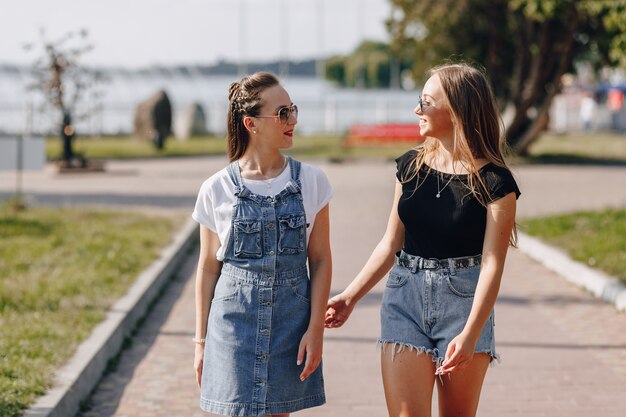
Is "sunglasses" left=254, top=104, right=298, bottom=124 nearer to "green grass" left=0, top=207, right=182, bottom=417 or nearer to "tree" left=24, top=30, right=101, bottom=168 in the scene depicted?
"green grass" left=0, top=207, right=182, bottom=417

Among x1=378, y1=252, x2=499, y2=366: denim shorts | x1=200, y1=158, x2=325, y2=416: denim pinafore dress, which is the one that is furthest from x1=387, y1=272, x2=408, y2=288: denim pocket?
x1=200, y1=158, x2=325, y2=416: denim pinafore dress

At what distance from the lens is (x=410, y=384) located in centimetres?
411

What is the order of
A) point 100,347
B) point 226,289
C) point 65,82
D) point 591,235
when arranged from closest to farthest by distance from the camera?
point 226,289 < point 100,347 < point 591,235 < point 65,82

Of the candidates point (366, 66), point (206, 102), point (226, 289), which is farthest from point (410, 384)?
point (366, 66)

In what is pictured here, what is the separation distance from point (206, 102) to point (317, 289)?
177ft

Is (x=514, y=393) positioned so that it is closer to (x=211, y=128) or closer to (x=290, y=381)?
(x=290, y=381)

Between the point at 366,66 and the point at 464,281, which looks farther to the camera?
the point at 366,66

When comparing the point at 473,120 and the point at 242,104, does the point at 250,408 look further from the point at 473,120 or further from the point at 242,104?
the point at 473,120

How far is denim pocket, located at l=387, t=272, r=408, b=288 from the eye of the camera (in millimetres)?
4219

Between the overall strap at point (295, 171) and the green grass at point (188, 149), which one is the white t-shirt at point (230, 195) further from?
the green grass at point (188, 149)

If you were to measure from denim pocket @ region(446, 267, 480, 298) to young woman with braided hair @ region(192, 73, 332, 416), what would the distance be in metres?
0.45

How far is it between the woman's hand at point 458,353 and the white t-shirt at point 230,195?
66cm

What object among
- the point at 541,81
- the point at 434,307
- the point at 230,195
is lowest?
the point at 434,307

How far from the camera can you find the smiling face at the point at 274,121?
4102mm
